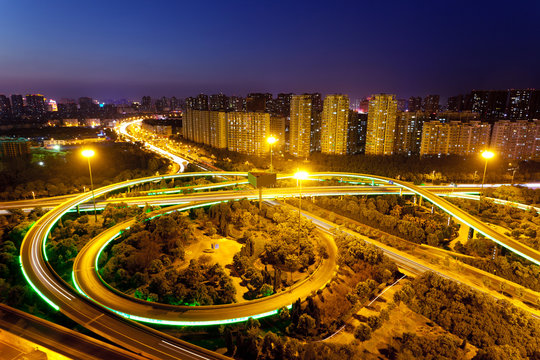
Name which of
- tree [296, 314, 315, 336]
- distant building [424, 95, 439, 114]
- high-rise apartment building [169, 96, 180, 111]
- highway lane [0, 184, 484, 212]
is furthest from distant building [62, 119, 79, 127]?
tree [296, 314, 315, 336]

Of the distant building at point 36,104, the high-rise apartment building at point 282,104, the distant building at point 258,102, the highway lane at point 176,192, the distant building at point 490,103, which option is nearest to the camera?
the highway lane at point 176,192

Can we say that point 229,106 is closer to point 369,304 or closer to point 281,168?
point 281,168

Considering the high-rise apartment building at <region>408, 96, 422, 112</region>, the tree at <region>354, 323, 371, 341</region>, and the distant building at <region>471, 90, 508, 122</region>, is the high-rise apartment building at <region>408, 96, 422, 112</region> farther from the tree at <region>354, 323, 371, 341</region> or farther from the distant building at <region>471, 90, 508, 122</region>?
the tree at <region>354, 323, 371, 341</region>

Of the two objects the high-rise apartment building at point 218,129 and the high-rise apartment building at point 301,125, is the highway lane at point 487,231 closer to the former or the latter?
the high-rise apartment building at point 301,125

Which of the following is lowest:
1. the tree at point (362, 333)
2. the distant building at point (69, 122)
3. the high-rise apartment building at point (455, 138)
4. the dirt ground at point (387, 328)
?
the dirt ground at point (387, 328)

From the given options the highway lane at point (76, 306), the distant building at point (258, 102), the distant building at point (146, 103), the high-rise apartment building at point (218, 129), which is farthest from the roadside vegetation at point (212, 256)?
the distant building at point (146, 103)

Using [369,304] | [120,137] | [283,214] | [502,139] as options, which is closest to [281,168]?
[283,214]

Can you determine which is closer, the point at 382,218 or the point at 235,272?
→ the point at 235,272
